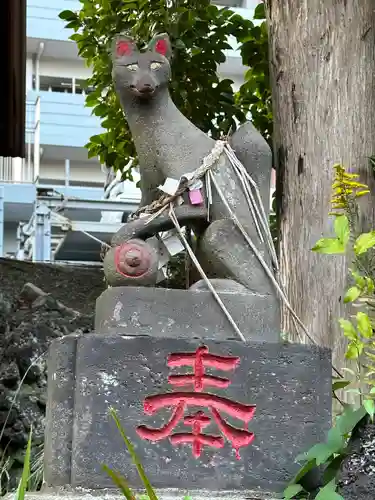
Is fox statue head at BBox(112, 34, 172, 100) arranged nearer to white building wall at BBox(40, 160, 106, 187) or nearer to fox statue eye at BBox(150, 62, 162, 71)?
fox statue eye at BBox(150, 62, 162, 71)

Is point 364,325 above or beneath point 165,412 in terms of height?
above

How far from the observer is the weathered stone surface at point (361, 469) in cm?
163

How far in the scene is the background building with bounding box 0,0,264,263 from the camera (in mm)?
8945

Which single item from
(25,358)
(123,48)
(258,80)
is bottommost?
(25,358)

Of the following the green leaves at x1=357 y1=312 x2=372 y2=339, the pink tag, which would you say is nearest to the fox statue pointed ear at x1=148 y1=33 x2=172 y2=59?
the pink tag

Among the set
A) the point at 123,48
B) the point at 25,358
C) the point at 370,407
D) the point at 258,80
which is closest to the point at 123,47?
the point at 123,48

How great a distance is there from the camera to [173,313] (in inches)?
76.8

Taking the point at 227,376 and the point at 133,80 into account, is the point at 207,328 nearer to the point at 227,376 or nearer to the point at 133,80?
the point at 227,376

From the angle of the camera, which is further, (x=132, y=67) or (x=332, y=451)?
(x=132, y=67)

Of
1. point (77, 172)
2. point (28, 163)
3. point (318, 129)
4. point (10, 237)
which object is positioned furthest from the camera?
point (77, 172)

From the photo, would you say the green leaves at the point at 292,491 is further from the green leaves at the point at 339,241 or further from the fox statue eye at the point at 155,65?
the fox statue eye at the point at 155,65

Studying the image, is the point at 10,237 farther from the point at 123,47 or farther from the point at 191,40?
the point at 123,47

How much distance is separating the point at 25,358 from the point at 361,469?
261cm

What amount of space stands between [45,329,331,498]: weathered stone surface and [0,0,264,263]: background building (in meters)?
6.07
